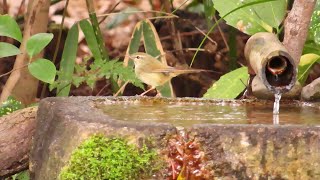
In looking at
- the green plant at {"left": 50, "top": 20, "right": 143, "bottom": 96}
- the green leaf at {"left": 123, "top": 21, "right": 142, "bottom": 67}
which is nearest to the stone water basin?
the green plant at {"left": 50, "top": 20, "right": 143, "bottom": 96}

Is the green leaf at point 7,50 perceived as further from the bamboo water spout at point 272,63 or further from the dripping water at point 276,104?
the dripping water at point 276,104

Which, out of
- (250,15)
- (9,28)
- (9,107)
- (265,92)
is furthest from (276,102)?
(9,107)

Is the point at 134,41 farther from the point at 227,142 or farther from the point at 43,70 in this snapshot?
the point at 227,142

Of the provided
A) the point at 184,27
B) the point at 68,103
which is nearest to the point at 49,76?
the point at 68,103

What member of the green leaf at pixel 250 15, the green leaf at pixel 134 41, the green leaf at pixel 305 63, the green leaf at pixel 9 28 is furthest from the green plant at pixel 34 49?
the green leaf at pixel 134 41

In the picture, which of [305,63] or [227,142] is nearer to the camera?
[227,142]

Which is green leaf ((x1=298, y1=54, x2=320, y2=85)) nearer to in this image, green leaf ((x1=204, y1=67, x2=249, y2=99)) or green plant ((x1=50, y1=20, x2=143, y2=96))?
green leaf ((x1=204, y1=67, x2=249, y2=99))

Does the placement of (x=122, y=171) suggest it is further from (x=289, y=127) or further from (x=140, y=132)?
(x=289, y=127)
